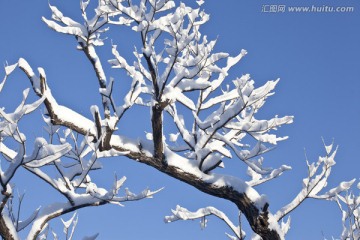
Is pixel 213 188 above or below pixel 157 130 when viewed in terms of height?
below

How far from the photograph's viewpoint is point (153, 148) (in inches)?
210

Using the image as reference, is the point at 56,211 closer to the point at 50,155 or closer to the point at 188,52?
the point at 50,155

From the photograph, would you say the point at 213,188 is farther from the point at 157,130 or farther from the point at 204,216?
the point at 204,216

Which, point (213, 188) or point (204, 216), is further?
point (204, 216)

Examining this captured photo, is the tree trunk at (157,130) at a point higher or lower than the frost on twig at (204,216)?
higher

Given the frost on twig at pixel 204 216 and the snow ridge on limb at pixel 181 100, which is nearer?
the snow ridge on limb at pixel 181 100

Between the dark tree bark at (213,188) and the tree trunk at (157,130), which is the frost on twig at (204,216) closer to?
the dark tree bark at (213,188)

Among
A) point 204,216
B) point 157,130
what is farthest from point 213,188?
Answer: point 204,216

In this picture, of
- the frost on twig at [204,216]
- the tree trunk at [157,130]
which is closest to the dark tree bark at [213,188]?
the tree trunk at [157,130]

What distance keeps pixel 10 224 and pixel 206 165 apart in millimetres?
2166

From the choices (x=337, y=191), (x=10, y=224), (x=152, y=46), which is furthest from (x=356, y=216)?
(x=10, y=224)

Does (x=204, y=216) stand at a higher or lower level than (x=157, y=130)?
lower

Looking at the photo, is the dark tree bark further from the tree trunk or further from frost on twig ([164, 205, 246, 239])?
frost on twig ([164, 205, 246, 239])

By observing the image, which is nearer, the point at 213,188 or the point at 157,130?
the point at 157,130
